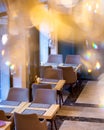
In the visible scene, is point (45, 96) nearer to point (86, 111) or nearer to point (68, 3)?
point (86, 111)

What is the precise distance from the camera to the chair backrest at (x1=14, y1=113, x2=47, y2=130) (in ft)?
19.6

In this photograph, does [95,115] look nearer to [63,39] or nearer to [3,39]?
[3,39]

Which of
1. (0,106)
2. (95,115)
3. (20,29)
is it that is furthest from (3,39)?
(95,115)

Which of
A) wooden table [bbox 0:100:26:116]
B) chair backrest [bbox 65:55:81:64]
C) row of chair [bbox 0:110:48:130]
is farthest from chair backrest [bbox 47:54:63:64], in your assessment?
row of chair [bbox 0:110:48:130]

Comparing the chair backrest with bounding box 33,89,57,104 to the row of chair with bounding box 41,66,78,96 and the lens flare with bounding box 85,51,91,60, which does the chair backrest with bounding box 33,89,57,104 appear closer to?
the row of chair with bounding box 41,66,78,96

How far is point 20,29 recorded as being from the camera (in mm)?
8297

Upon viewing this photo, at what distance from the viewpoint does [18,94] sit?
757cm

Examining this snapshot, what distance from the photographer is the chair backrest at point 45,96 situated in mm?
7383

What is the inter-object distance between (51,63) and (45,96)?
3951 millimetres

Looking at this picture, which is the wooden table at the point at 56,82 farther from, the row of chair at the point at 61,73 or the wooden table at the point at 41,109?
the wooden table at the point at 41,109

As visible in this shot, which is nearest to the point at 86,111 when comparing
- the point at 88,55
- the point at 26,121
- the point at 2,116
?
the point at 26,121

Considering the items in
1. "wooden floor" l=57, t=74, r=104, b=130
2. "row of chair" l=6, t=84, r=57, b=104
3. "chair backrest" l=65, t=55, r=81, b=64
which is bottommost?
"wooden floor" l=57, t=74, r=104, b=130

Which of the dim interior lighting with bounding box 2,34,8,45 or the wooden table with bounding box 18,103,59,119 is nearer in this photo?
the wooden table with bounding box 18,103,59,119

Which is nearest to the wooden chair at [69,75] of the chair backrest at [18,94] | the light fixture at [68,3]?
the light fixture at [68,3]
